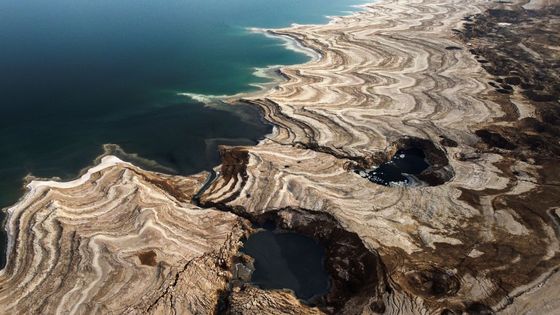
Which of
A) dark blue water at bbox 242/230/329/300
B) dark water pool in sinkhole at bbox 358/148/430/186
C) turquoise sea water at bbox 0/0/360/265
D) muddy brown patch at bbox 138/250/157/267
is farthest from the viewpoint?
turquoise sea water at bbox 0/0/360/265

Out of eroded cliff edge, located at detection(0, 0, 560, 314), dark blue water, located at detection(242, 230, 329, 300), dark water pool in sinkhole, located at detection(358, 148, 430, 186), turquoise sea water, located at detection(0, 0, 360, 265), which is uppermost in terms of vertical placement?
turquoise sea water, located at detection(0, 0, 360, 265)

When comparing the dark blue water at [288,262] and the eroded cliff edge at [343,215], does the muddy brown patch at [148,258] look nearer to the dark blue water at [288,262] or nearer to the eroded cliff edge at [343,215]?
the eroded cliff edge at [343,215]

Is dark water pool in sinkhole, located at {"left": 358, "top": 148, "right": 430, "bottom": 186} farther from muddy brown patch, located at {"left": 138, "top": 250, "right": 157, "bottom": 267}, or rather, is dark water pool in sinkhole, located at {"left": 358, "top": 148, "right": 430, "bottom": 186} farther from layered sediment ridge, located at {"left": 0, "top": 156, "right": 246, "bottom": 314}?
muddy brown patch, located at {"left": 138, "top": 250, "right": 157, "bottom": 267}

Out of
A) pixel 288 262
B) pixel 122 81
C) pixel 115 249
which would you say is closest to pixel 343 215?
pixel 288 262

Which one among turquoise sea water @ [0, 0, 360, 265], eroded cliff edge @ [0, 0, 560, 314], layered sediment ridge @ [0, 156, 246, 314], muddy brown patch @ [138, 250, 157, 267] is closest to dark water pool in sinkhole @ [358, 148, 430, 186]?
eroded cliff edge @ [0, 0, 560, 314]

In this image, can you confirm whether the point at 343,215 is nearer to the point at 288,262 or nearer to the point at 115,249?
the point at 288,262
